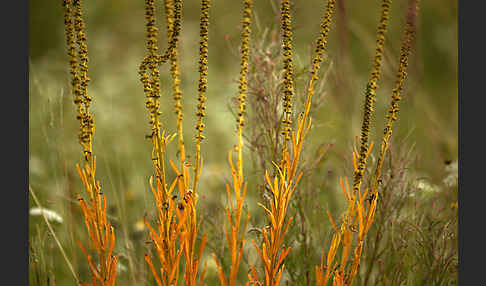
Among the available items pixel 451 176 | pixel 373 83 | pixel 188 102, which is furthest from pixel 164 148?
pixel 188 102

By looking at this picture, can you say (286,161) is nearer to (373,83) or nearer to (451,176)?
(373,83)

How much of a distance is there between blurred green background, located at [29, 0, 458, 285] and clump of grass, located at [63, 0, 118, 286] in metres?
0.35

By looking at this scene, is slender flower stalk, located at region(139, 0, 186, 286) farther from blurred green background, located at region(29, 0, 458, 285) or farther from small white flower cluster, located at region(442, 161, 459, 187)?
small white flower cluster, located at region(442, 161, 459, 187)

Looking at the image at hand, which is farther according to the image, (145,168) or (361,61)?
(361,61)

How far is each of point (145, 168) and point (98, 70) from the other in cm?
122

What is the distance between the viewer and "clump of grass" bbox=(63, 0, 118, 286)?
0.71 metres

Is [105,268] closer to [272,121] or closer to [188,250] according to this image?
[188,250]

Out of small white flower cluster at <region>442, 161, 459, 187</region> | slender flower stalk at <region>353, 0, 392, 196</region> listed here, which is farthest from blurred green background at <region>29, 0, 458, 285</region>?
slender flower stalk at <region>353, 0, 392, 196</region>

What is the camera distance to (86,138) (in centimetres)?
75

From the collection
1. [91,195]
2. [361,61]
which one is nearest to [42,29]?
[361,61]

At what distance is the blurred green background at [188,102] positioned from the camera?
4.34 feet

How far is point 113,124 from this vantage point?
2.43 metres

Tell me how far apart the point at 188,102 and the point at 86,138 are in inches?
81.1

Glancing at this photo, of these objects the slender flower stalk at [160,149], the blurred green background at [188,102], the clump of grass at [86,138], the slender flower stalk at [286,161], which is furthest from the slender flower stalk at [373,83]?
the clump of grass at [86,138]
